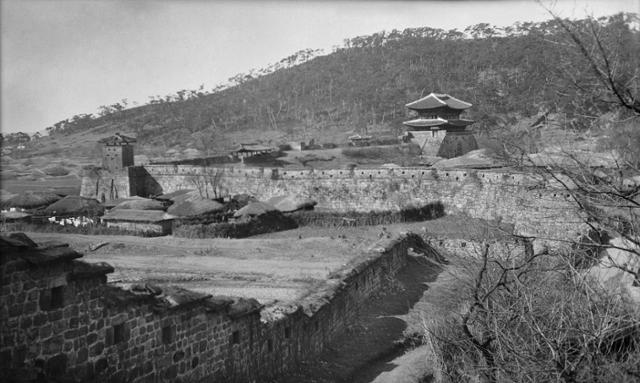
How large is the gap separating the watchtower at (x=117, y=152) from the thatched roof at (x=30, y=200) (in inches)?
197

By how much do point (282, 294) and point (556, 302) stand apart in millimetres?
A: 5989

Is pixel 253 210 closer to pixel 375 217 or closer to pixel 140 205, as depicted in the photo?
pixel 375 217

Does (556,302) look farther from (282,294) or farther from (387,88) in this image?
(387,88)

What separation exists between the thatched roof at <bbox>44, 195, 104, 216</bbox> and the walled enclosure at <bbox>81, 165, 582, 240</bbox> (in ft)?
16.8

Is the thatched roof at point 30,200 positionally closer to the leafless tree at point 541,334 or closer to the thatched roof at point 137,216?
the thatched roof at point 137,216

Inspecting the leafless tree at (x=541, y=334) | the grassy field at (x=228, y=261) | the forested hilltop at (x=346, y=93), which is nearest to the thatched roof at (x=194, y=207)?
the grassy field at (x=228, y=261)

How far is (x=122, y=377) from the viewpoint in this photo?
5594 millimetres

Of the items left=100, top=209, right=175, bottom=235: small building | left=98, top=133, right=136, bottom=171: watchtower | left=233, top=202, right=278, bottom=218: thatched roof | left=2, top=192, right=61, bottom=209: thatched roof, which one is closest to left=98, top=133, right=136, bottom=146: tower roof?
left=98, top=133, right=136, bottom=171: watchtower

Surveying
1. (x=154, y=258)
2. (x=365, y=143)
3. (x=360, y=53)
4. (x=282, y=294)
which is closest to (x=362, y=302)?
(x=282, y=294)

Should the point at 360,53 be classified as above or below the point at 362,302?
above

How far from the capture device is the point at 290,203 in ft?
79.4

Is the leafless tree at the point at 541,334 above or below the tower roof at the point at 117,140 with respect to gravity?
below

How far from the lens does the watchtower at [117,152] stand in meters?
30.6

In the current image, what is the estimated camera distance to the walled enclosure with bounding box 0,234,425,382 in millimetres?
4680
